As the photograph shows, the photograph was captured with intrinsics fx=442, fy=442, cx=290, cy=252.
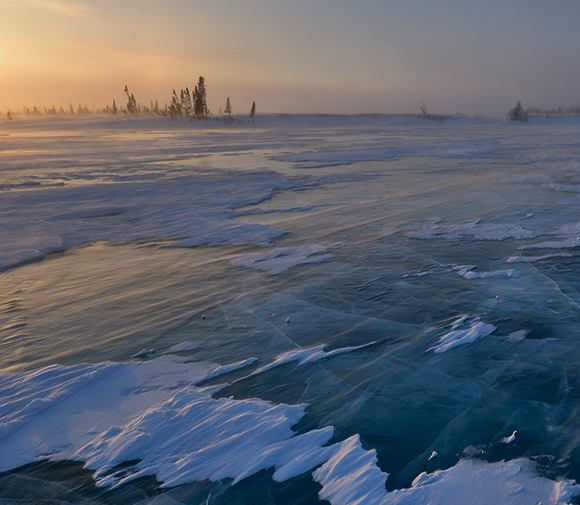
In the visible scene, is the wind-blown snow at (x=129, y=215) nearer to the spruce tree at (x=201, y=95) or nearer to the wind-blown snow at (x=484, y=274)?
the wind-blown snow at (x=484, y=274)

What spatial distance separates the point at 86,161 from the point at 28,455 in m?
20.1

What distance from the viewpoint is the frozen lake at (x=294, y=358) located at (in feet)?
9.11

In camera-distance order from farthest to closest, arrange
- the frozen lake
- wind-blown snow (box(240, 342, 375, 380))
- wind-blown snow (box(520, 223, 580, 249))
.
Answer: wind-blown snow (box(520, 223, 580, 249)), wind-blown snow (box(240, 342, 375, 380)), the frozen lake

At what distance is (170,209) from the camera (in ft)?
35.4

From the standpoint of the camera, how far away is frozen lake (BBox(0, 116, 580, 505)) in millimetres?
2775

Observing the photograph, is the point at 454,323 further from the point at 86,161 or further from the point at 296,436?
the point at 86,161

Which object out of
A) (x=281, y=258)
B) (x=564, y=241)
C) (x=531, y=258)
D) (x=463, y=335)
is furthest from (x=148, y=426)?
(x=564, y=241)

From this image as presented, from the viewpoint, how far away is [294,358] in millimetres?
4082

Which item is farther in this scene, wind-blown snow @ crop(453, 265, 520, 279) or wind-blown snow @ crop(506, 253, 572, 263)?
wind-blown snow @ crop(506, 253, 572, 263)

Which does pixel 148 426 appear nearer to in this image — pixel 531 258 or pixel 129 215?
pixel 531 258

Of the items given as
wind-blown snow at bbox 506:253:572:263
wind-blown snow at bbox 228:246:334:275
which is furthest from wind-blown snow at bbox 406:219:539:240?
wind-blown snow at bbox 228:246:334:275

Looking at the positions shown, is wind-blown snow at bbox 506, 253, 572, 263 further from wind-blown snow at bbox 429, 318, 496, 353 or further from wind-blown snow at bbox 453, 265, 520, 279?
wind-blown snow at bbox 429, 318, 496, 353

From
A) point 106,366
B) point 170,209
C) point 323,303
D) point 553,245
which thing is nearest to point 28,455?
point 106,366

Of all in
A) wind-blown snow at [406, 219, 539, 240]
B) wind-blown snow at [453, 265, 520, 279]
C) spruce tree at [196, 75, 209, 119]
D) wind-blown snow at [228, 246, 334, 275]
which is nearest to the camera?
wind-blown snow at [453, 265, 520, 279]
